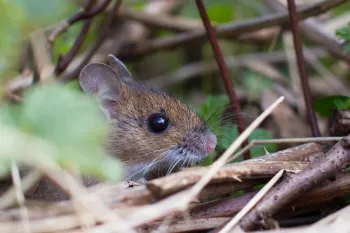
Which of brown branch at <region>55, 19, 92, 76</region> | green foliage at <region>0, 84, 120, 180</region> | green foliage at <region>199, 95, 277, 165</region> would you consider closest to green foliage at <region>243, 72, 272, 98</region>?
green foliage at <region>199, 95, 277, 165</region>

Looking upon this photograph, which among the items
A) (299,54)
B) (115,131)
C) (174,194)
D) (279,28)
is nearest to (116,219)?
(174,194)

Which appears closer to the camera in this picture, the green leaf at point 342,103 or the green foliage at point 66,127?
the green foliage at point 66,127

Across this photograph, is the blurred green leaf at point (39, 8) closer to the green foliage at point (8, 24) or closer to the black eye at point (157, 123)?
the green foliage at point (8, 24)

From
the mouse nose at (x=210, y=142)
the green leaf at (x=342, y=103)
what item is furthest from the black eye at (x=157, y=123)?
the green leaf at (x=342, y=103)

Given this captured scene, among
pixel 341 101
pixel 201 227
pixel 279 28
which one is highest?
pixel 279 28

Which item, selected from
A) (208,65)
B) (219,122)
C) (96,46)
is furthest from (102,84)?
(208,65)

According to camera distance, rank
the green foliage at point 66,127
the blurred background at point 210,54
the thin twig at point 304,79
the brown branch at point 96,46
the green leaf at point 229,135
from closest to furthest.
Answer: the green foliage at point 66,127 → the thin twig at point 304,79 → the green leaf at point 229,135 → the blurred background at point 210,54 → the brown branch at point 96,46

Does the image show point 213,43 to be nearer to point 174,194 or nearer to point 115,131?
point 115,131
